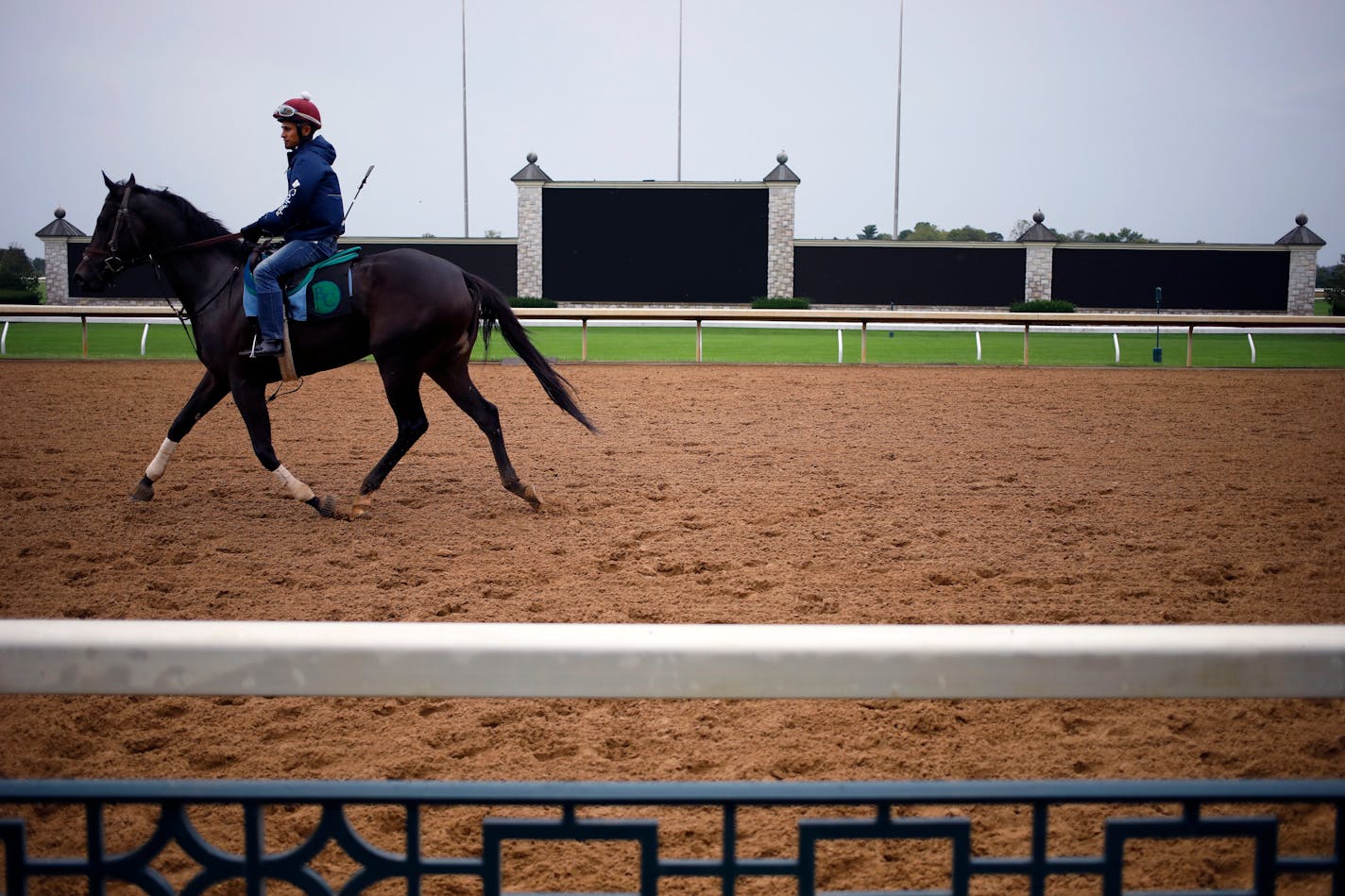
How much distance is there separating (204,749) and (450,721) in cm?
76

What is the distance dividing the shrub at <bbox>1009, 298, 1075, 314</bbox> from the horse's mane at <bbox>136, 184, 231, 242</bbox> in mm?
26034

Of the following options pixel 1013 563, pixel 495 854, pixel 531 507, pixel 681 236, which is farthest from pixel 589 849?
pixel 681 236

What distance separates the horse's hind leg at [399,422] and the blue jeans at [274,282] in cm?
68

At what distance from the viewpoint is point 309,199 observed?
6.54m

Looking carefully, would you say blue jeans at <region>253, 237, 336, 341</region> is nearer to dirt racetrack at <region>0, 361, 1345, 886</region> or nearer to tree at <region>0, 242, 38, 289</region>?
dirt racetrack at <region>0, 361, 1345, 886</region>

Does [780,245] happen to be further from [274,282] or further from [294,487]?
[294,487]

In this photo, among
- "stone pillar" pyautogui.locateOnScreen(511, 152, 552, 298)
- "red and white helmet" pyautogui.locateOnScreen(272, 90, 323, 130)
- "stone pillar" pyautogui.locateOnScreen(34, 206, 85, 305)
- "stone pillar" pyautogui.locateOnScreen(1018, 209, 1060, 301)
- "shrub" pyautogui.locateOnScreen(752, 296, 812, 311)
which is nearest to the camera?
"red and white helmet" pyautogui.locateOnScreen(272, 90, 323, 130)

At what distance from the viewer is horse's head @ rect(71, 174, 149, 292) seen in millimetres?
6891

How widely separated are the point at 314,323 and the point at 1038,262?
29.9m

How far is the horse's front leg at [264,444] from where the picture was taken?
6.68 metres

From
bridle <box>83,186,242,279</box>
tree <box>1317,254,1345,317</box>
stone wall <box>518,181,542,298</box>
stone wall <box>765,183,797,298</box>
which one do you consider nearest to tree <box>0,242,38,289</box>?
stone wall <box>518,181,542,298</box>

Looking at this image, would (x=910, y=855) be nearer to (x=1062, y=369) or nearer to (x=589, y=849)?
Result: (x=589, y=849)

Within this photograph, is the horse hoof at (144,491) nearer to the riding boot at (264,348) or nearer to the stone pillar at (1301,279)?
the riding boot at (264,348)

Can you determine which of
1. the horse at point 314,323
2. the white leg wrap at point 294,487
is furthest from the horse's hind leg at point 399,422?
the white leg wrap at point 294,487
